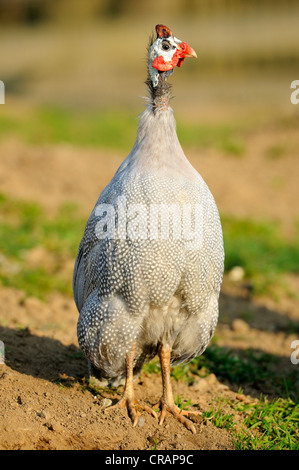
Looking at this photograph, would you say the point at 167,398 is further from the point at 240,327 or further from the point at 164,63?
the point at 240,327

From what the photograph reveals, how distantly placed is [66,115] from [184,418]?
38.2 feet

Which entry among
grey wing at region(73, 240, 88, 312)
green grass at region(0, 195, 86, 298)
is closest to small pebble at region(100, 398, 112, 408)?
grey wing at region(73, 240, 88, 312)

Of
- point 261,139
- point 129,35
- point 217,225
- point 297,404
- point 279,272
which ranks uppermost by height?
point 129,35

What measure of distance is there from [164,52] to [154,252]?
93cm

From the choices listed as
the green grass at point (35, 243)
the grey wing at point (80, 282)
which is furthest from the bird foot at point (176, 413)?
the green grass at point (35, 243)

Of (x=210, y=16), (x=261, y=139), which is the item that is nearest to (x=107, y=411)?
(x=261, y=139)

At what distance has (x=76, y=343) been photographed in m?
4.06

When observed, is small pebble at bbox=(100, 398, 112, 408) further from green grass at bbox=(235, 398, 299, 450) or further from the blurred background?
green grass at bbox=(235, 398, 299, 450)

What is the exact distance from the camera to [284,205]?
8336 millimetres

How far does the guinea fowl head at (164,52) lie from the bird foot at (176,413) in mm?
1590

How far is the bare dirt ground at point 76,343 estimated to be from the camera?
285cm

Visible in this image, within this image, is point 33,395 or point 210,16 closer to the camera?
point 33,395

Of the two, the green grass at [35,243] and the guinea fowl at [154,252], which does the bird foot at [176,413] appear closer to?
the guinea fowl at [154,252]

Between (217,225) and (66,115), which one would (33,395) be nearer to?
(217,225)
